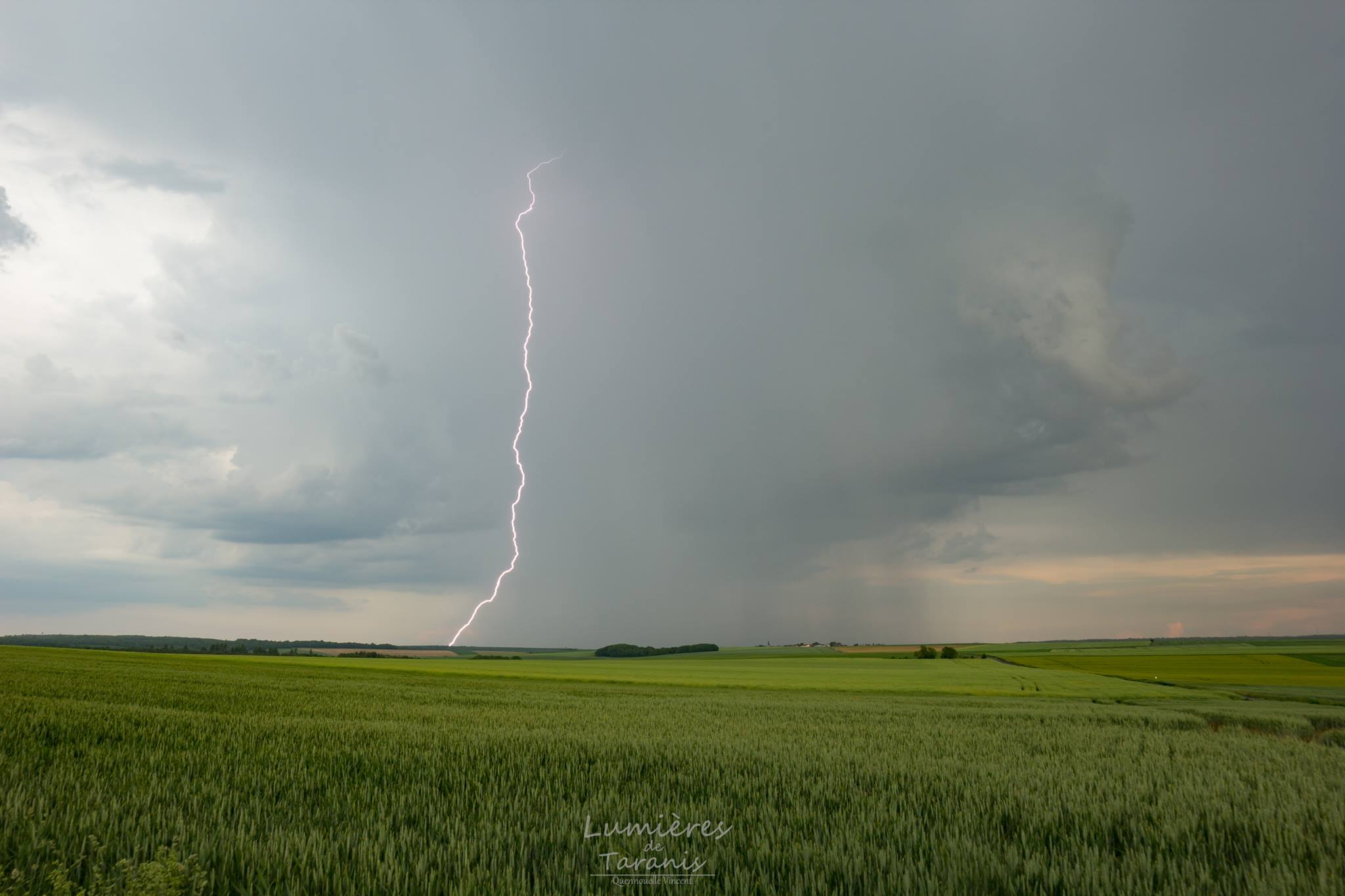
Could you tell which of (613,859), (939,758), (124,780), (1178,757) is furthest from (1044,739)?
(124,780)

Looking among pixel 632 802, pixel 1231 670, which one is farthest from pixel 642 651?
pixel 632 802

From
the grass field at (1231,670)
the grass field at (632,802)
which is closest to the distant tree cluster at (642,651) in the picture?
the grass field at (1231,670)

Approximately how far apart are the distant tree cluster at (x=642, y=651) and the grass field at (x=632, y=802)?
128619mm

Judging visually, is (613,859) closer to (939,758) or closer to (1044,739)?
(939,758)

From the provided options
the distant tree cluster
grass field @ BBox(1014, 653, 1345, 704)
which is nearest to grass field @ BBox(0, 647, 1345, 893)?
grass field @ BBox(1014, 653, 1345, 704)

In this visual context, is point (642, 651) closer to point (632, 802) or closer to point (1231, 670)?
point (1231, 670)

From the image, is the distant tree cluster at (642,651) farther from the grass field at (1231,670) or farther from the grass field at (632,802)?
the grass field at (632,802)

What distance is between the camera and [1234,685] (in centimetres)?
5391

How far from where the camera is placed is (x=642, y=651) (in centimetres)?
14438

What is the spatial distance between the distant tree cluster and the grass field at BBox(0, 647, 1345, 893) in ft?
422

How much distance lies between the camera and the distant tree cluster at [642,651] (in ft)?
460

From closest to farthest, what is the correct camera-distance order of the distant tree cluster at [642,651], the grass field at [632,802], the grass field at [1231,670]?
the grass field at [632,802], the grass field at [1231,670], the distant tree cluster at [642,651]

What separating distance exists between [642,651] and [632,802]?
5665 inches

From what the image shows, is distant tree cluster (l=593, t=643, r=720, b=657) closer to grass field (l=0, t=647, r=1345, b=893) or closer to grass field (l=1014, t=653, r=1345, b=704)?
grass field (l=1014, t=653, r=1345, b=704)
